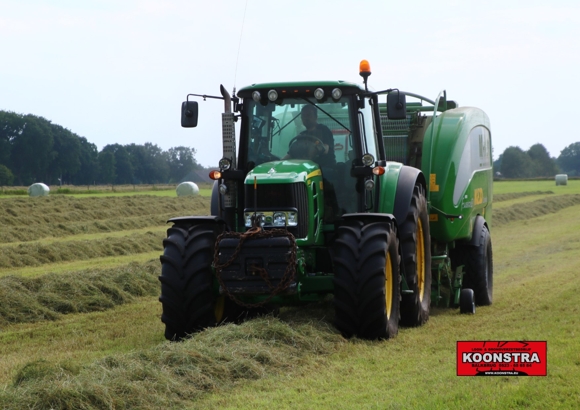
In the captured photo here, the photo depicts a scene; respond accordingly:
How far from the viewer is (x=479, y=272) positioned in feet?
37.9

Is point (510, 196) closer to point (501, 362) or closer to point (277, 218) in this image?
point (277, 218)

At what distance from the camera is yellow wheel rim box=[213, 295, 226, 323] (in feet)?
28.5

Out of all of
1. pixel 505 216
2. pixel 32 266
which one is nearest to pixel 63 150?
pixel 505 216

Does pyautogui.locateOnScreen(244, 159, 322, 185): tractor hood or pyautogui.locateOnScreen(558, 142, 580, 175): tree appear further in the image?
pyautogui.locateOnScreen(558, 142, 580, 175): tree

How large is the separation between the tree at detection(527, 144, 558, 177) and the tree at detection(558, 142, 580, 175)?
24.9m

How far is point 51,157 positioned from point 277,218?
225 feet

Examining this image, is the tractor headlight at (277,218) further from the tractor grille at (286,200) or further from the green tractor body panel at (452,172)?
the green tractor body panel at (452,172)

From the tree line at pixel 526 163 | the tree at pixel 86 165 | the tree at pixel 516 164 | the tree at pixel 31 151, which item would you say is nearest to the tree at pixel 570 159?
the tree line at pixel 526 163

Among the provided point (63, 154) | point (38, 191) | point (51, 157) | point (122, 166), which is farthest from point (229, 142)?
point (122, 166)

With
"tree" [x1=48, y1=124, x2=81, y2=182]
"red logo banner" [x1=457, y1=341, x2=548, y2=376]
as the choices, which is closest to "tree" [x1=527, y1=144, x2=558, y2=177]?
"tree" [x1=48, y1=124, x2=81, y2=182]

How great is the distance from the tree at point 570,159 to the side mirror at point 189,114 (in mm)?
143430

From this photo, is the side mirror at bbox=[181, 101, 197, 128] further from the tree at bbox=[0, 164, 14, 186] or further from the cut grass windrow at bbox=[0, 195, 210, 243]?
the tree at bbox=[0, 164, 14, 186]

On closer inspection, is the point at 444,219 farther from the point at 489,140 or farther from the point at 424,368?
the point at 424,368

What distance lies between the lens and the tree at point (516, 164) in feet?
362
